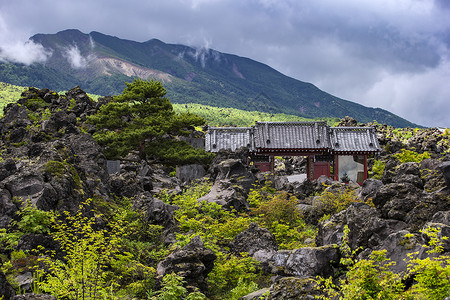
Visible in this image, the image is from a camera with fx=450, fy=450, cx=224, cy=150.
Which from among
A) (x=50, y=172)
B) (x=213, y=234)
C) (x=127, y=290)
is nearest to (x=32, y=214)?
(x=50, y=172)

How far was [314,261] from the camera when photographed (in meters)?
12.0

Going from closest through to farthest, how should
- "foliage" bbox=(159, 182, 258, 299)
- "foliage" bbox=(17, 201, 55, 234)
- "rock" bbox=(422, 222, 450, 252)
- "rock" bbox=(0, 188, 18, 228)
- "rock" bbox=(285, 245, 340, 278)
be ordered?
"rock" bbox=(422, 222, 450, 252), "rock" bbox=(285, 245, 340, 278), "foliage" bbox=(17, 201, 55, 234), "rock" bbox=(0, 188, 18, 228), "foliage" bbox=(159, 182, 258, 299)

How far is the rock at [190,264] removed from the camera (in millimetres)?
12031

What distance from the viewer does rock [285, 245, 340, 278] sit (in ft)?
38.8

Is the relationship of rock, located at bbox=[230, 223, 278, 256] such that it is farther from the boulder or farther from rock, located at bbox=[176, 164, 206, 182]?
rock, located at bbox=[176, 164, 206, 182]

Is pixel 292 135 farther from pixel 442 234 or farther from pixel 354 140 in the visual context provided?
pixel 442 234

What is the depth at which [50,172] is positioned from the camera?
15531 mm

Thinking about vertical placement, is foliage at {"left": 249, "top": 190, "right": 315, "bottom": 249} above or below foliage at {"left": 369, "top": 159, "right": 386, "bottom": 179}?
below

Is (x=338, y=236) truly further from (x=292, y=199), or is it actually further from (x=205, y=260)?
(x=292, y=199)

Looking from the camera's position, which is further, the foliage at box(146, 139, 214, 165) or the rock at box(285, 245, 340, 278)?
the foliage at box(146, 139, 214, 165)

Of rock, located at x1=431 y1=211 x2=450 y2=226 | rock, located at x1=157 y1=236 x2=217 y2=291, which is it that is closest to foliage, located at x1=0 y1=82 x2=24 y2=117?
rock, located at x1=157 y1=236 x2=217 y2=291

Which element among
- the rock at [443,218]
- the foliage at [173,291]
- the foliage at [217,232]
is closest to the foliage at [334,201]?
the foliage at [217,232]

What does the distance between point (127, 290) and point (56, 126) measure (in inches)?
737

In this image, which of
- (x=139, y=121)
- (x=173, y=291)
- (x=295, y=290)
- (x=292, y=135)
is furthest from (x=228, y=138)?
(x=295, y=290)
